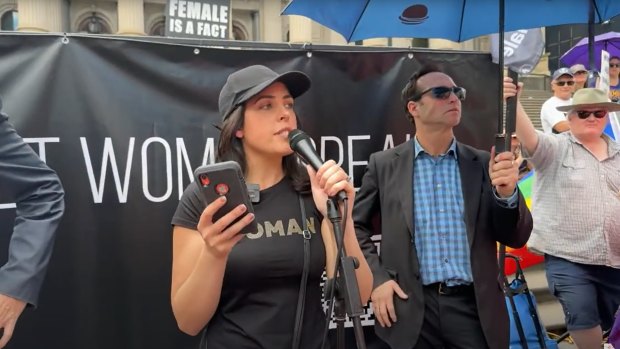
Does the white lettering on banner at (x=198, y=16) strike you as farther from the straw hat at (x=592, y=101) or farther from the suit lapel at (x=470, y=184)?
the suit lapel at (x=470, y=184)

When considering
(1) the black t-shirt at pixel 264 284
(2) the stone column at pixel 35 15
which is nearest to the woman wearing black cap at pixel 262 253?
(1) the black t-shirt at pixel 264 284

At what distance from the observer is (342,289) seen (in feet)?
5.11

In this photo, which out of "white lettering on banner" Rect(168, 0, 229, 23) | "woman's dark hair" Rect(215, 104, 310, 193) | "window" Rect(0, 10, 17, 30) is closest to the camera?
"woman's dark hair" Rect(215, 104, 310, 193)

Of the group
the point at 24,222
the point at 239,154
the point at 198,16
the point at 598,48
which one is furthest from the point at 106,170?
the point at 598,48

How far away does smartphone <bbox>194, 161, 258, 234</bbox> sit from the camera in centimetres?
145

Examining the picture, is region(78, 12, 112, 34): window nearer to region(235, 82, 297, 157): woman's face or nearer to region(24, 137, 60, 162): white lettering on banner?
region(24, 137, 60, 162): white lettering on banner

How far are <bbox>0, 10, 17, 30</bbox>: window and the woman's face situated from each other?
31.8 m

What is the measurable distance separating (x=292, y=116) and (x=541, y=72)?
27095mm

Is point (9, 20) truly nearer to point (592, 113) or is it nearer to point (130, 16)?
point (130, 16)

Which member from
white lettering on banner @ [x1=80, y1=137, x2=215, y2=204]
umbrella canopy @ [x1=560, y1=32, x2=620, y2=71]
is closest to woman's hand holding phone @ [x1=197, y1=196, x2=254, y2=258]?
white lettering on banner @ [x1=80, y1=137, x2=215, y2=204]

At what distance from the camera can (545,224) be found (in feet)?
11.1

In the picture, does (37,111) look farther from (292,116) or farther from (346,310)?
(346,310)

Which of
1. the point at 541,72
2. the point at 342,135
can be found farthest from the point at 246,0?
the point at 342,135

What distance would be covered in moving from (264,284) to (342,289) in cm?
38
